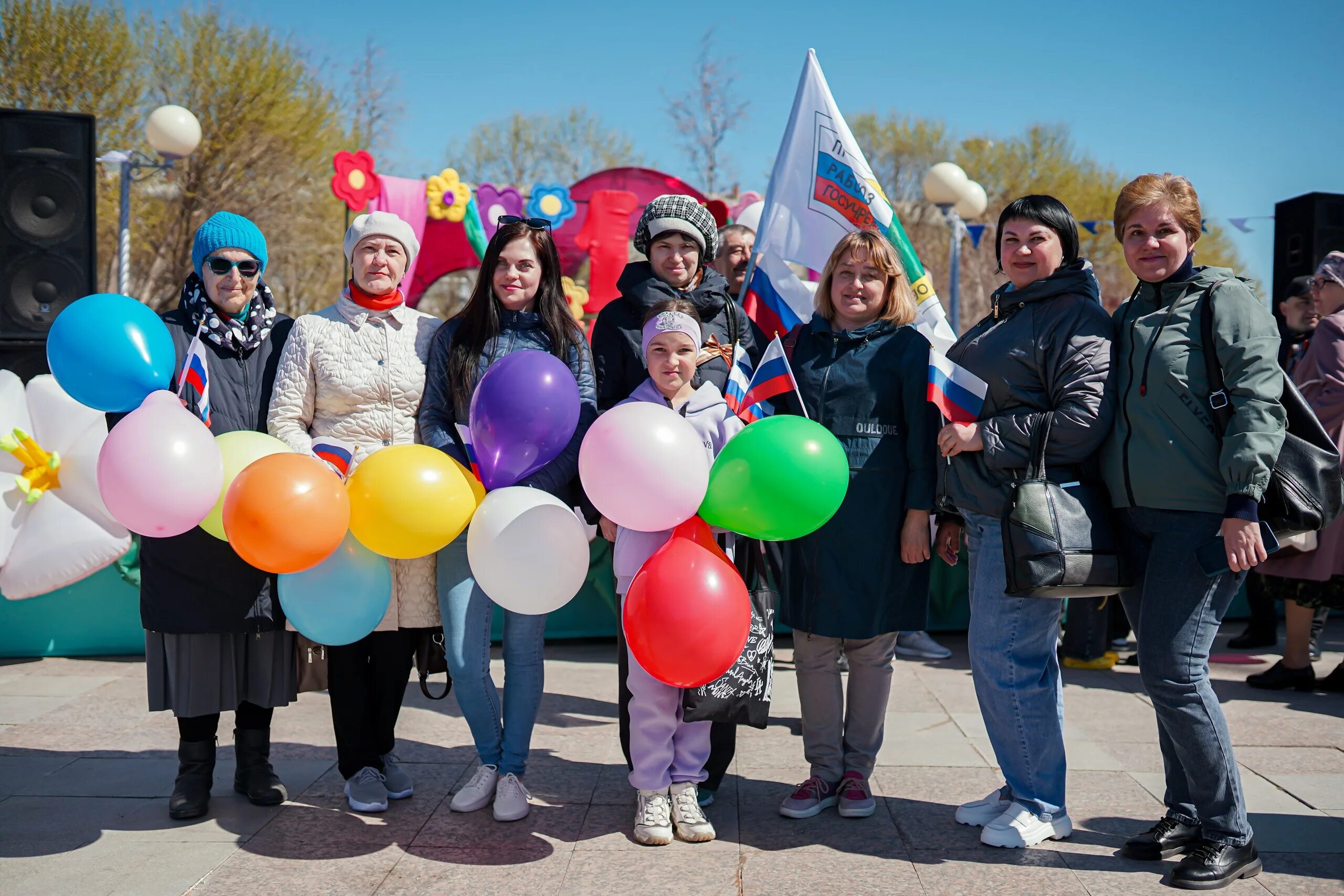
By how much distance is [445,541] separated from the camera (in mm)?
2705

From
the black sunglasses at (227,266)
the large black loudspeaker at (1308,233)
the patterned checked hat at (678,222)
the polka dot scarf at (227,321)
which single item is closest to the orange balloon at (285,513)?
the polka dot scarf at (227,321)

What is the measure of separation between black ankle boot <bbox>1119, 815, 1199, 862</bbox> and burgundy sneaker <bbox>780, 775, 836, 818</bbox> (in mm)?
871

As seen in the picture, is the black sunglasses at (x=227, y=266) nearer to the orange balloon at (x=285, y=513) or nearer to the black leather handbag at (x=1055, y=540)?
the orange balloon at (x=285, y=513)

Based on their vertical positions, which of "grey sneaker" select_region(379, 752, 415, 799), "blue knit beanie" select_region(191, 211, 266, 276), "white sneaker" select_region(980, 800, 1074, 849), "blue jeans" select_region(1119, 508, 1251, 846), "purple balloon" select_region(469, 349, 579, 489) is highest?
"blue knit beanie" select_region(191, 211, 266, 276)

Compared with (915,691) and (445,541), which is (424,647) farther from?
(915,691)

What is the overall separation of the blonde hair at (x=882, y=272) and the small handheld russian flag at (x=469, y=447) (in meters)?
1.18

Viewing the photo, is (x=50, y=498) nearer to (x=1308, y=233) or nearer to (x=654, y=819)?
(x=654, y=819)

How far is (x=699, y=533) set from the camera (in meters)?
2.77

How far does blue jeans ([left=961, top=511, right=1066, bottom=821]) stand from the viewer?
9.63 ft

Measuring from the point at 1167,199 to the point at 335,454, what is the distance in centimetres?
245

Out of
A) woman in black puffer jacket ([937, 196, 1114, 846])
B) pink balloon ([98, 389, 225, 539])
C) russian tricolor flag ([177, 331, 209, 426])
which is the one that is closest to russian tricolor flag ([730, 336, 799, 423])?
woman in black puffer jacket ([937, 196, 1114, 846])

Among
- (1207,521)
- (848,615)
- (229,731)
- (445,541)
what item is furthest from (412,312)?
(1207,521)

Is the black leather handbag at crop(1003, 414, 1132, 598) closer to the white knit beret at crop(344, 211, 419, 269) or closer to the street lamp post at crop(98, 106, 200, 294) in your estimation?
the white knit beret at crop(344, 211, 419, 269)

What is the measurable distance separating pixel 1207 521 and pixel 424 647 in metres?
2.41
